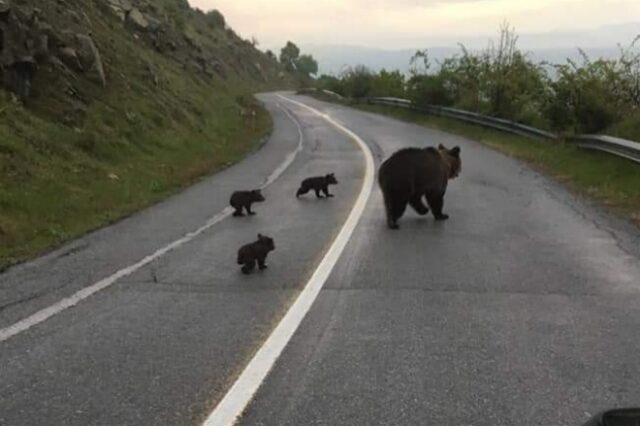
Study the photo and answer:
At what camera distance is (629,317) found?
619 centimetres

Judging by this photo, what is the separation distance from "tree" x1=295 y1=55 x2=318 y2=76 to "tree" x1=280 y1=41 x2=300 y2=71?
0.76 m

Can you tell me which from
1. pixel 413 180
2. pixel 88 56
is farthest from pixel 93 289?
pixel 88 56

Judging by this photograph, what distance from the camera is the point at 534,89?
90.7ft

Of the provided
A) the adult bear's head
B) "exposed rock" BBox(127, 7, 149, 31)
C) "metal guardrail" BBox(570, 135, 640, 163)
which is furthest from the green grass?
"exposed rock" BBox(127, 7, 149, 31)

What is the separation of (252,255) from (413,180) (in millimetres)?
3534

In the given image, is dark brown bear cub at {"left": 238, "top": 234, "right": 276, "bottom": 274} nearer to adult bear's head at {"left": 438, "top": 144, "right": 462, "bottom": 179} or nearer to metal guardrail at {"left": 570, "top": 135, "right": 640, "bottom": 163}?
adult bear's head at {"left": 438, "top": 144, "right": 462, "bottom": 179}

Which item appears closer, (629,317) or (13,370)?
(13,370)

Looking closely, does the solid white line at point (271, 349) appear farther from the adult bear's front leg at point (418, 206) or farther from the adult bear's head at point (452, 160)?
the adult bear's head at point (452, 160)

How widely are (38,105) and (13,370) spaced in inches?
516

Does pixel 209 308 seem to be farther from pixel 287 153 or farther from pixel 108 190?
pixel 287 153

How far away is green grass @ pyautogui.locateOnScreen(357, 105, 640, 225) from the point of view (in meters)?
13.1

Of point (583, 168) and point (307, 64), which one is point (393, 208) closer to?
point (583, 168)

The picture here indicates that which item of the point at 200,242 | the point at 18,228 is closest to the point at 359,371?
the point at 200,242

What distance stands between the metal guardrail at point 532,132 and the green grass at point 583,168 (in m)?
0.20
